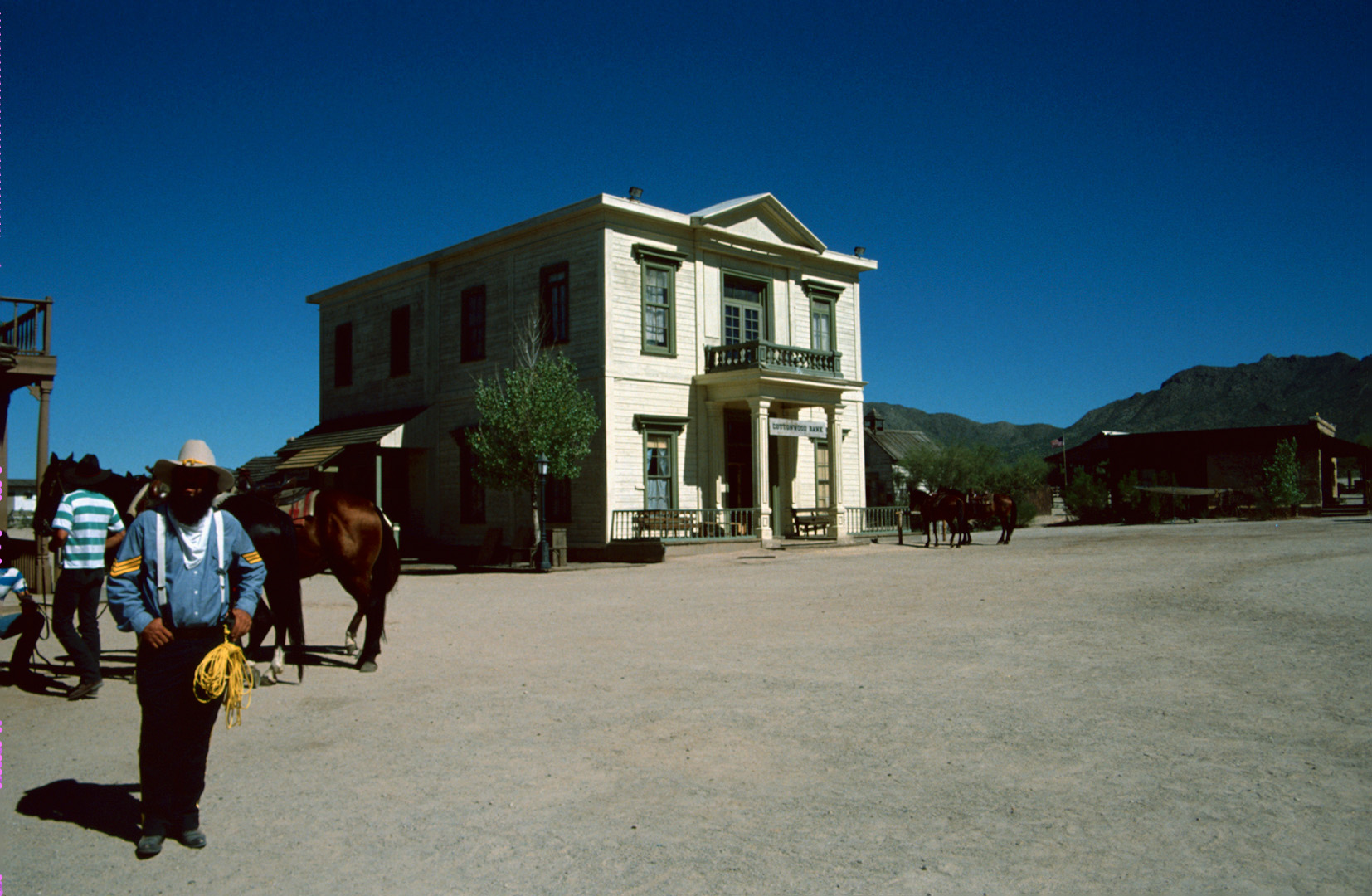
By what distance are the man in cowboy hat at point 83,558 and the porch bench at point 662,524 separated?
15510 mm

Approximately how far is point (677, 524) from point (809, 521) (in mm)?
4837

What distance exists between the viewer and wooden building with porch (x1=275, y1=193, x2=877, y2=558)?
24141 millimetres

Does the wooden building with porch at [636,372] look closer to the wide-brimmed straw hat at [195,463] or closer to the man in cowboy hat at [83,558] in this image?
the man in cowboy hat at [83,558]

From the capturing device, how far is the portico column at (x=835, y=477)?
26938mm

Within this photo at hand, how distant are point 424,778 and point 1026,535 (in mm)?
31883

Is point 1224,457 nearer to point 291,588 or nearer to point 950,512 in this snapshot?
point 950,512

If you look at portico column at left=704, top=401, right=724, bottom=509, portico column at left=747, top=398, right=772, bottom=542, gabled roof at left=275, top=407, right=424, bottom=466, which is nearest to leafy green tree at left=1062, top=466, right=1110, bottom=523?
portico column at left=747, top=398, right=772, bottom=542

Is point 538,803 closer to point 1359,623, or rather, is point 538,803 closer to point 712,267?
point 1359,623

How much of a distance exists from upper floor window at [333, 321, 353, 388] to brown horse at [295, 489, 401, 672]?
23692mm

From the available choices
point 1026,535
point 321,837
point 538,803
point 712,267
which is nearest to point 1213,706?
point 538,803

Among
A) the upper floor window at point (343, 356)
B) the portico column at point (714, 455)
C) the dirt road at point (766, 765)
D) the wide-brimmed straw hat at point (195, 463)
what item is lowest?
the dirt road at point (766, 765)

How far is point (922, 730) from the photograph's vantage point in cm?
626

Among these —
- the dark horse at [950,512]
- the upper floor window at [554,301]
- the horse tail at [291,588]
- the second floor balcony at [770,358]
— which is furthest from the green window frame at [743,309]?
the horse tail at [291,588]

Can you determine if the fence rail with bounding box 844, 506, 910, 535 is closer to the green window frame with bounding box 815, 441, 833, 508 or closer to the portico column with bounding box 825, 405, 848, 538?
the portico column with bounding box 825, 405, 848, 538
